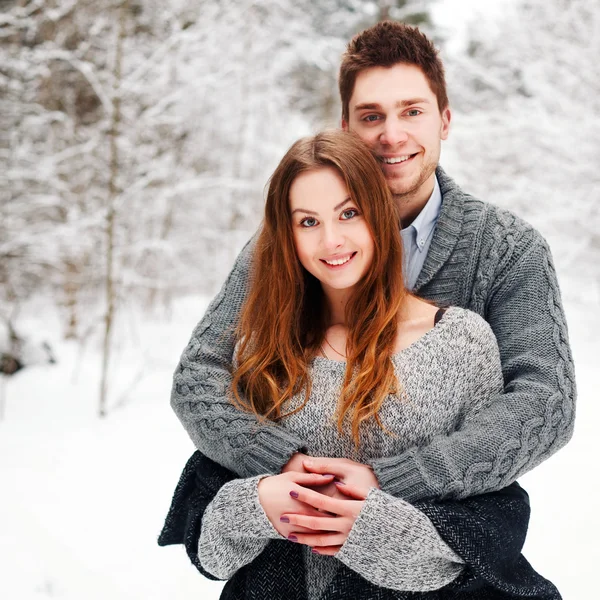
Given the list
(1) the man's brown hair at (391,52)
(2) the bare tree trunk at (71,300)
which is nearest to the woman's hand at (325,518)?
(1) the man's brown hair at (391,52)

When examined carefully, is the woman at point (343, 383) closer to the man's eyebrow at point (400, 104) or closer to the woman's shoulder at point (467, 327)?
the woman's shoulder at point (467, 327)

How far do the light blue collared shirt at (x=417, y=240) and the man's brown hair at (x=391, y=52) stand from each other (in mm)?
432

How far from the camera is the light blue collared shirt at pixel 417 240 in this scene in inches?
83.0

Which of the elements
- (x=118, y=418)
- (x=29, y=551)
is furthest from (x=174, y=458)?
(x=29, y=551)

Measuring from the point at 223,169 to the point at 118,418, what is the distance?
7.52 m

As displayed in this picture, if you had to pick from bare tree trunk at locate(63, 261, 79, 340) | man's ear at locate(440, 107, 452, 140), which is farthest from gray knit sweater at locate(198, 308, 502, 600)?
bare tree trunk at locate(63, 261, 79, 340)

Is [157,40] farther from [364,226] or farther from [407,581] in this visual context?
[407,581]

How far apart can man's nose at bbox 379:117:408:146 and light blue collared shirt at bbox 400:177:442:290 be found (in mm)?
229

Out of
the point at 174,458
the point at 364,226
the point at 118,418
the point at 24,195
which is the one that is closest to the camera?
the point at 364,226

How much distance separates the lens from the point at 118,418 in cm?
565

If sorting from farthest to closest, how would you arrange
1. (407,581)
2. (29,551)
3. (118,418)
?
(118,418), (29,551), (407,581)

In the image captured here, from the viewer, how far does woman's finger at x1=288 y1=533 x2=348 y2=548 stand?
4.99ft

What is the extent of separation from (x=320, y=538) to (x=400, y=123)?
129 centimetres

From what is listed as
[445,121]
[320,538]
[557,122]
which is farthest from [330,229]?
[557,122]
